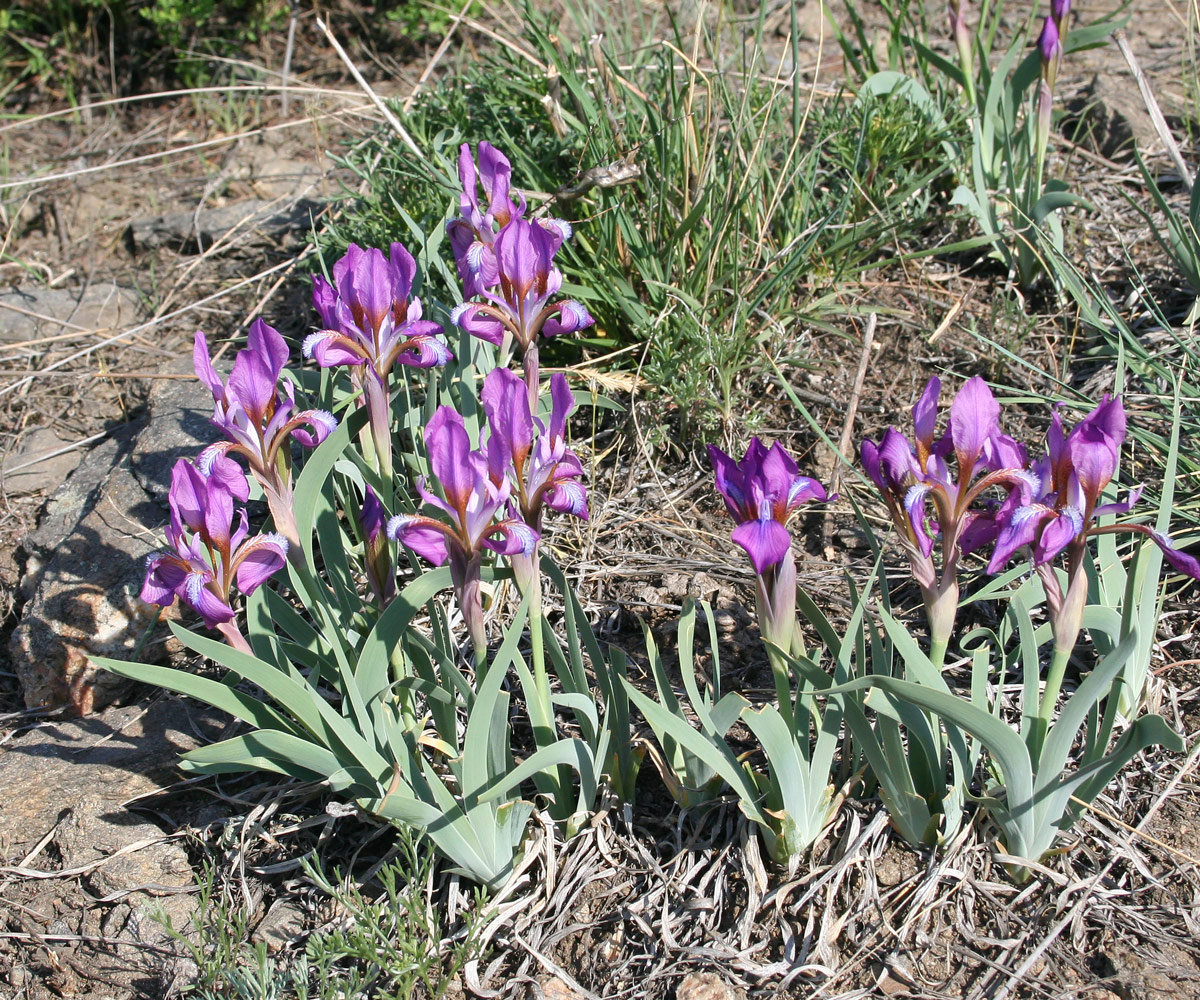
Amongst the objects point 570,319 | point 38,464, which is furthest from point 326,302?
point 38,464

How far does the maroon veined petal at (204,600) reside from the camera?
1.53m

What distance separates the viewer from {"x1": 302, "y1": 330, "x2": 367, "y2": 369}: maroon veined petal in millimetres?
1771

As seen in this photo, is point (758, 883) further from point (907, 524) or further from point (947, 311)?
point (947, 311)

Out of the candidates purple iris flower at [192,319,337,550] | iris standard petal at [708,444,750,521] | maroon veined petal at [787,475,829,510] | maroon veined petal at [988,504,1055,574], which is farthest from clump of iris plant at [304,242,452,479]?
maroon veined petal at [988,504,1055,574]

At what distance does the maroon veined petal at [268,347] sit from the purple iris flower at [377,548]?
30cm

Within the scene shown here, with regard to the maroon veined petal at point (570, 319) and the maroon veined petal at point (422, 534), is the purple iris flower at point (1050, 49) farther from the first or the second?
the maroon veined petal at point (422, 534)

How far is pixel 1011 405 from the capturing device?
2.77 meters

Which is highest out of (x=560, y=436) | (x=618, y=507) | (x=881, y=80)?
(x=881, y=80)

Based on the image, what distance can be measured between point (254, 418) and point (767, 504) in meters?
0.86

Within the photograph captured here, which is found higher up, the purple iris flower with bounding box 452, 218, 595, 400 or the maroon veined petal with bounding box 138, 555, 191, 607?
the purple iris flower with bounding box 452, 218, 595, 400

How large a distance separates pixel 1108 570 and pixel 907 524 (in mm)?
616

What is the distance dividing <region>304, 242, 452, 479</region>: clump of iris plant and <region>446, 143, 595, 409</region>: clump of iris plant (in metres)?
0.09

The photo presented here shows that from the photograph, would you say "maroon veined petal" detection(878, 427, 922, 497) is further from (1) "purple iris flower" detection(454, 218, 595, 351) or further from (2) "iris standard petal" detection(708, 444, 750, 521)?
(1) "purple iris flower" detection(454, 218, 595, 351)

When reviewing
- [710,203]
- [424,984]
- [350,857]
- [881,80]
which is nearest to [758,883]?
[424,984]
